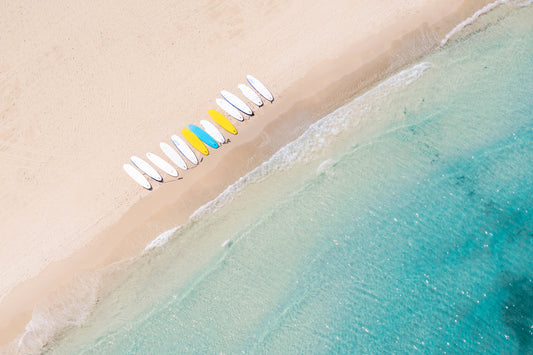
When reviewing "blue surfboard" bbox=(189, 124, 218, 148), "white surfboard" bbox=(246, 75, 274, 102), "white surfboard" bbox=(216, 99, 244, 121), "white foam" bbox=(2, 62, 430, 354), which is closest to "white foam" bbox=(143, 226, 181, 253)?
"white foam" bbox=(2, 62, 430, 354)

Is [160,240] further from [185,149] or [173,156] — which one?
[185,149]

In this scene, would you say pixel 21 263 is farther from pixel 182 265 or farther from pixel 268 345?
pixel 268 345

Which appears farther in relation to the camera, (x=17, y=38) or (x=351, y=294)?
(x=17, y=38)

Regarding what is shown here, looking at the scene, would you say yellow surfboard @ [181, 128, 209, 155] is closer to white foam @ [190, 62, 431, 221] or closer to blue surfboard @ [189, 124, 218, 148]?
blue surfboard @ [189, 124, 218, 148]

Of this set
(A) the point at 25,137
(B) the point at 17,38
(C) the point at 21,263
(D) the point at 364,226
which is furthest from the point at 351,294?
(B) the point at 17,38

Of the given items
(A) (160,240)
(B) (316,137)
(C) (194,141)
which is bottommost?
(B) (316,137)

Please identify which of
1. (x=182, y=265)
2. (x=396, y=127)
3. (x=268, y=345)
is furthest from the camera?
(x=396, y=127)

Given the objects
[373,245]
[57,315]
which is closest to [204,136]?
[373,245]

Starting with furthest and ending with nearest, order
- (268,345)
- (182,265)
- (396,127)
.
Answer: (396,127) → (182,265) → (268,345)
